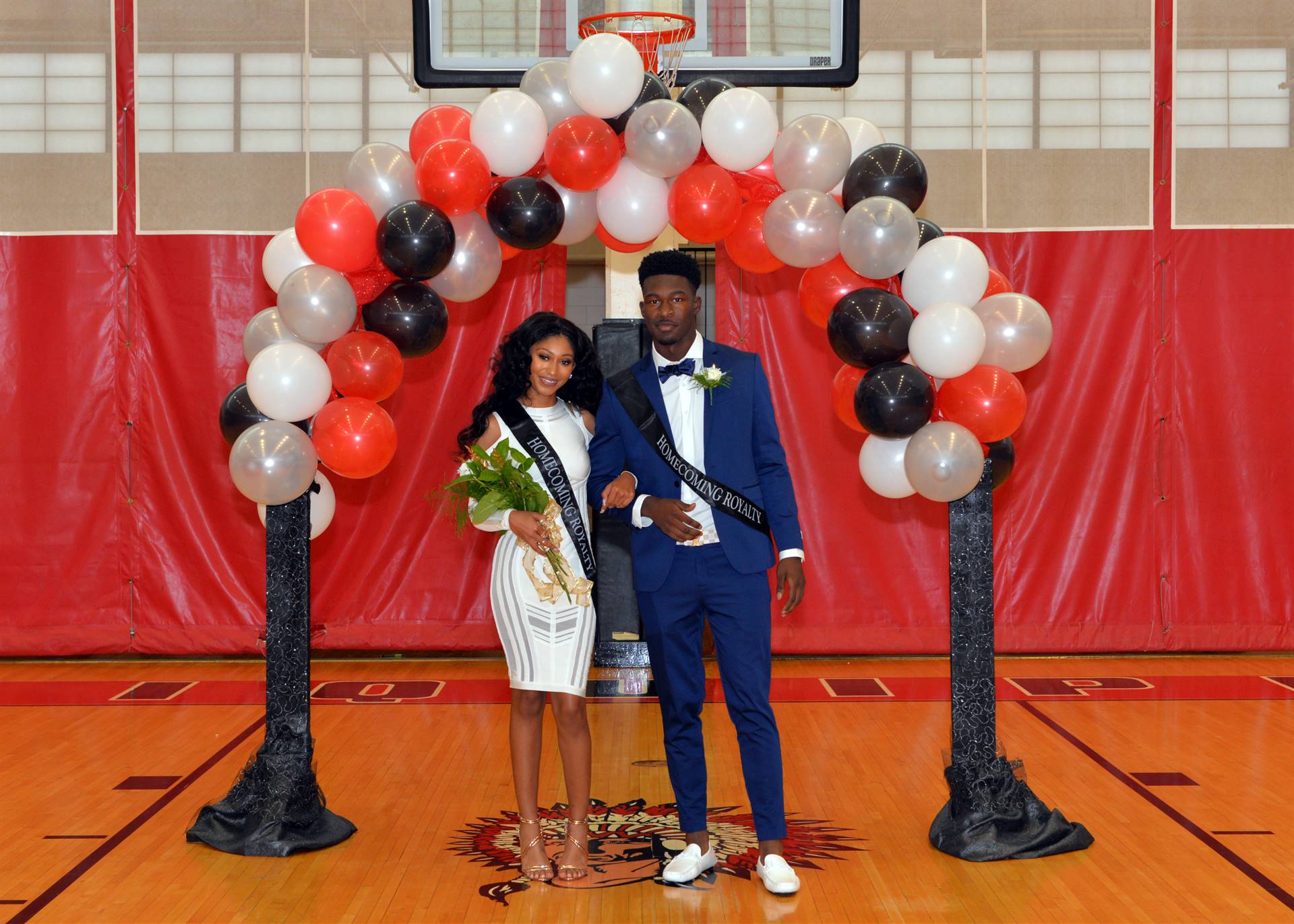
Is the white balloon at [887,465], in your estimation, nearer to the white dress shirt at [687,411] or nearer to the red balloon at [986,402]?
the red balloon at [986,402]

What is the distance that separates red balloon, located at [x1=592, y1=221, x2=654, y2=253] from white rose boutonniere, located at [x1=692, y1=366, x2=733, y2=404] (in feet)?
2.87

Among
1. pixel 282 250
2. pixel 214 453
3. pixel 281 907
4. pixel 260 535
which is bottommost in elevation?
pixel 281 907

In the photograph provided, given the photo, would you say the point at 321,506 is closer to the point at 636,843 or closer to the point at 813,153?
the point at 636,843

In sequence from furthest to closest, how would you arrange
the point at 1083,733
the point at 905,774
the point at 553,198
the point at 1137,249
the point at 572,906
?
the point at 1137,249
the point at 1083,733
the point at 905,774
the point at 553,198
the point at 572,906

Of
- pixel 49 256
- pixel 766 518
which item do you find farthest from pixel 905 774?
pixel 49 256

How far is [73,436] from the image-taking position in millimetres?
6594

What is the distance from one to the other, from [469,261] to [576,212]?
0.39 metres

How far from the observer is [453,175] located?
12.1 feet

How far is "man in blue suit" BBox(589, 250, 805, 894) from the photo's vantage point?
3311 mm

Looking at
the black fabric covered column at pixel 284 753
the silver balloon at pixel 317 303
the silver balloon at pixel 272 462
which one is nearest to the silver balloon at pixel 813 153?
the silver balloon at pixel 317 303

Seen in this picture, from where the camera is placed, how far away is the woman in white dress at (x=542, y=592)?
3.40m

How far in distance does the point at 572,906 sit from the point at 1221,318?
5039 millimetres

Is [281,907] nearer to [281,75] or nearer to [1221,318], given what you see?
[281,75]

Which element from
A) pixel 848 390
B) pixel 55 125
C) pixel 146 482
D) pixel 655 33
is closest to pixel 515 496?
pixel 848 390
